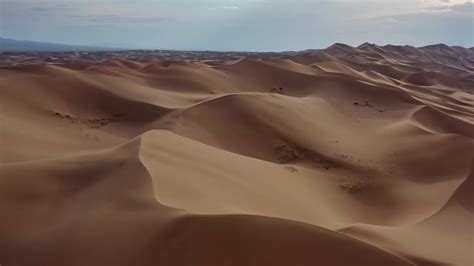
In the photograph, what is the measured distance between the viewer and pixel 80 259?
4.75 meters

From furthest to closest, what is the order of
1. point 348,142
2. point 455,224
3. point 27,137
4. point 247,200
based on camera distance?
1. point 348,142
2. point 27,137
3. point 455,224
4. point 247,200

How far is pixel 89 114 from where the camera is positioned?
1404cm

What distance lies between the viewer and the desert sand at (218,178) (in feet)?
15.9

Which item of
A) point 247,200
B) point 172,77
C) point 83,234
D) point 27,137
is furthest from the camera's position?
point 172,77

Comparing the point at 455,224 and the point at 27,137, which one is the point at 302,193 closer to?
the point at 455,224

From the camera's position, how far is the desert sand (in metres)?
4.84

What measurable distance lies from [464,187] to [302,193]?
3050 millimetres

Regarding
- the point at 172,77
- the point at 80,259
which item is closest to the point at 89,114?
the point at 172,77

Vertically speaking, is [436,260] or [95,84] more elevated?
[95,84]

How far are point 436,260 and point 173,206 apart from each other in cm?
311

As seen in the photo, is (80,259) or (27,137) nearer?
(80,259)

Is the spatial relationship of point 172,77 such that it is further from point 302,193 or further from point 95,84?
point 302,193

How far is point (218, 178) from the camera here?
23.6 ft

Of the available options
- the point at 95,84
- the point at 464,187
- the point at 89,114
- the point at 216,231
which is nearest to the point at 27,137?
the point at 89,114
